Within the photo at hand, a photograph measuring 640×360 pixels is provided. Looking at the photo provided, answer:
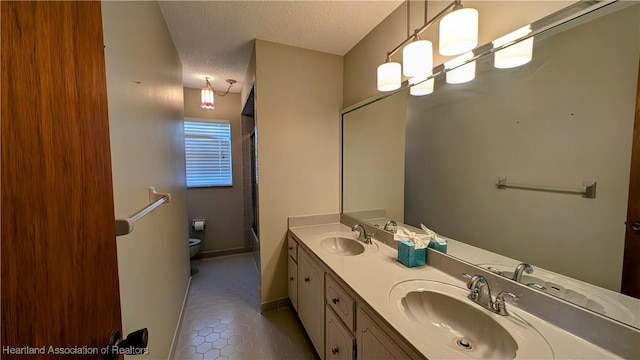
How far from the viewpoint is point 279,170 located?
2213 mm

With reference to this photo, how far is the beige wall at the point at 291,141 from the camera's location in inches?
84.7

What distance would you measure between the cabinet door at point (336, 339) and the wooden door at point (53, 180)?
1.04 metres

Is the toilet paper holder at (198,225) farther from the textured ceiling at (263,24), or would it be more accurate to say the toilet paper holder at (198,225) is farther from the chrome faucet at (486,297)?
the chrome faucet at (486,297)

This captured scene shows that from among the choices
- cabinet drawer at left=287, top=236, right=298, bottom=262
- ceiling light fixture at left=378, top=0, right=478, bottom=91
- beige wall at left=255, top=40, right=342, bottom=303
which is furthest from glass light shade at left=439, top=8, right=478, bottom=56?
cabinet drawer at left=287, top=236, right=298, bottom=262

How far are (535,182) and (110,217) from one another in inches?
57.8

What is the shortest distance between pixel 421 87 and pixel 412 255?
3.37ft

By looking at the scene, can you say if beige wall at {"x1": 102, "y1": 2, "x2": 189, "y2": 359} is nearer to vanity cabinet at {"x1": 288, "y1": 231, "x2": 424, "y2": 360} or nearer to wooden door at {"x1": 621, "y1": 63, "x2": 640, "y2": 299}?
vanity cabinet at {"x1": 288, "y1": 231, "x2": 424, "y2": 360}

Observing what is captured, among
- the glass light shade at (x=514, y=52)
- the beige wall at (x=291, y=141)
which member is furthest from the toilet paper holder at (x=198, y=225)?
the glass light shade at (x=514, y=52)

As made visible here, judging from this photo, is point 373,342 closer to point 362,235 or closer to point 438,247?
point 438,247

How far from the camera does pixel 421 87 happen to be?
1.53 m

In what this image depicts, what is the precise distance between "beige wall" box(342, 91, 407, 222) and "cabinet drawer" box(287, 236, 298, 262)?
0.60 metres

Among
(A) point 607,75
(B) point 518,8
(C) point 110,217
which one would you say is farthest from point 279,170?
(A) point 607,75

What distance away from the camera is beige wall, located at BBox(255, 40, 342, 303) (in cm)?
215

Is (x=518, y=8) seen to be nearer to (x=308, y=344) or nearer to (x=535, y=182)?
(x=535, y=182)
